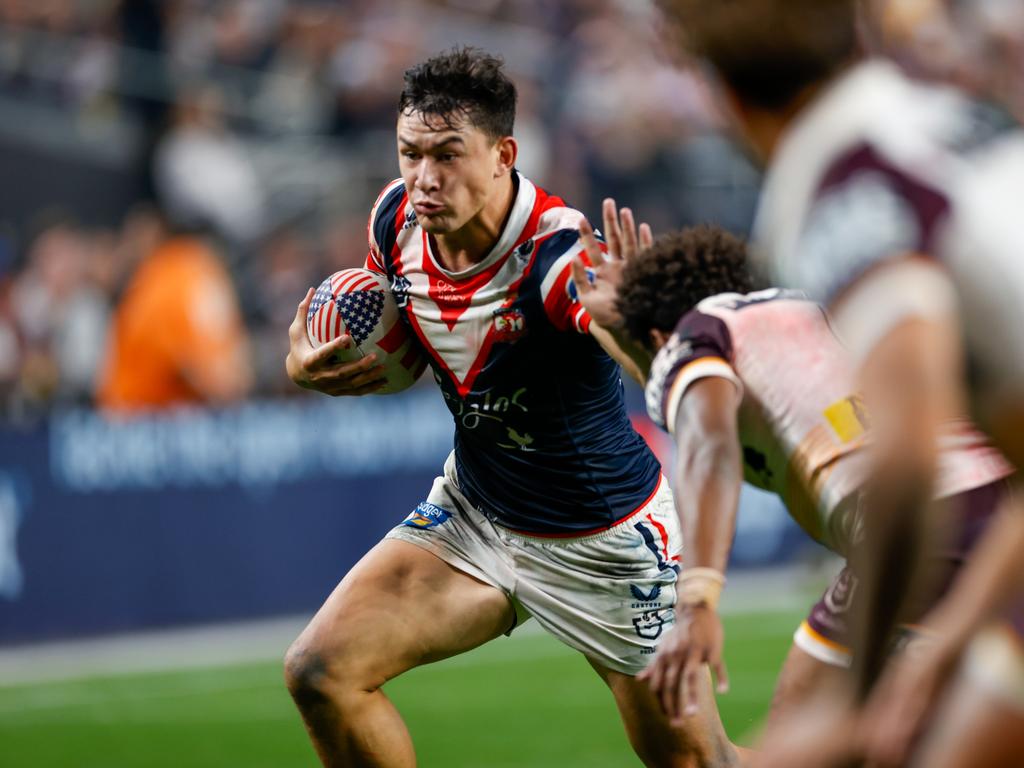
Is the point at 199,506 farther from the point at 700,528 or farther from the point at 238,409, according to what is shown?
the point at 700,528

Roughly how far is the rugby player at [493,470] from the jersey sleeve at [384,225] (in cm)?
4

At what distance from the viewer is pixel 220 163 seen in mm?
13578

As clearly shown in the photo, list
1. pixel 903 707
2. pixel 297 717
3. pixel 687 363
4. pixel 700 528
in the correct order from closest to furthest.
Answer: pixel 903 707, pixel 700 528, pixel 687 363, pixel 297 717

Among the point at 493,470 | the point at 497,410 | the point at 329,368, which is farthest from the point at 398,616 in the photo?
the point at 329,368

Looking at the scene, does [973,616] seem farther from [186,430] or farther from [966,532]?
[186,430]

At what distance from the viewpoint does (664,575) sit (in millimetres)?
5691

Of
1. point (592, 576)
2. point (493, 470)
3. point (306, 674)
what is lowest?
point (306, 674)

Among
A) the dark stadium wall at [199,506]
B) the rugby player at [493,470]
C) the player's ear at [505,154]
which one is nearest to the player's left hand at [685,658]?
the rugby player at [493,470]

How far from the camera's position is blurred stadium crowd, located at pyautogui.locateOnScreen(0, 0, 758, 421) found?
39.0 feet

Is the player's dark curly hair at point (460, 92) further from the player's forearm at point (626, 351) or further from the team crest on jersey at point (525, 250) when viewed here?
the player's forearm at point (626, 351)

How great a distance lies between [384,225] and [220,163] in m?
7.97

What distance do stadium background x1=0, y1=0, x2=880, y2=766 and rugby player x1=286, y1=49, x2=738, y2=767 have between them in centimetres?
241

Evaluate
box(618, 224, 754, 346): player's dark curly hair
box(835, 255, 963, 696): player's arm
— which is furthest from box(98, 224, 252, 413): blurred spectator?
box(835, 255, 963, 696): player's arm

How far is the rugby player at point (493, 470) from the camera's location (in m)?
5.42
